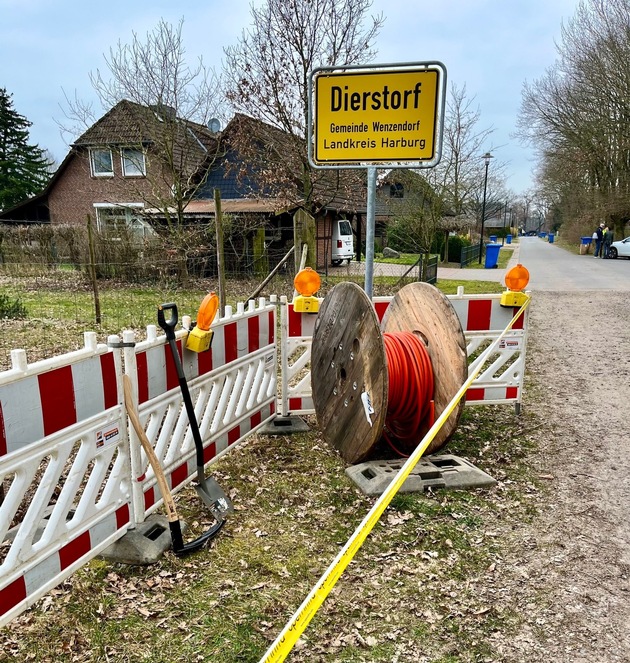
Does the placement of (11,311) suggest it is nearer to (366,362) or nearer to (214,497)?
(214,497)

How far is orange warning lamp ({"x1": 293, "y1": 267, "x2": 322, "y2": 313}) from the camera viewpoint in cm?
489

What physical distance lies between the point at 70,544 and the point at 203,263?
40.8 ft

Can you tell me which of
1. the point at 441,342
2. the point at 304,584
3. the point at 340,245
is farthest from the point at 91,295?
the point at 340,245

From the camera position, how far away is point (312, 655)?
7.99 ft

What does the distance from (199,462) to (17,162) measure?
48.8 metres

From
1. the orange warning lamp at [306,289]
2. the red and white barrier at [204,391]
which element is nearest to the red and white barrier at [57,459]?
the red and white barrier at [204,391]

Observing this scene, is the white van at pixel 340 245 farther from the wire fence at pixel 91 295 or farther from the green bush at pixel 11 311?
the green bush at pixel 11 311

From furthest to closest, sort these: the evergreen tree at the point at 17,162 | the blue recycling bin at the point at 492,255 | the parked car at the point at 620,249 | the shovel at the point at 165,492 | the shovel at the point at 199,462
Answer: the evergreen tree at the point at 17,162, the parked car at the point at 620,249, the blue recycling bin at the point at 492,255, the shovel at the point at 199,462, the shovel at the point at 165,492

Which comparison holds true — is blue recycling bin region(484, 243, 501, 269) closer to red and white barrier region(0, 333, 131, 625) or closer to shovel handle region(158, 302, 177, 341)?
shovel handle region(158, 302, 177, 341)

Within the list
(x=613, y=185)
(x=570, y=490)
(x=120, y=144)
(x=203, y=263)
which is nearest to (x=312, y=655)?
(x=570, y=490)

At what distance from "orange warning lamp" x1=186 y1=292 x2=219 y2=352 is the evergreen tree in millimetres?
45306

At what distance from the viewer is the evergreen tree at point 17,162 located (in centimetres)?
4181

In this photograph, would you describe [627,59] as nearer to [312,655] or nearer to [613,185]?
[613,185]

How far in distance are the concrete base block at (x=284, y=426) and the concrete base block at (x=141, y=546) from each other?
5.97 feet
